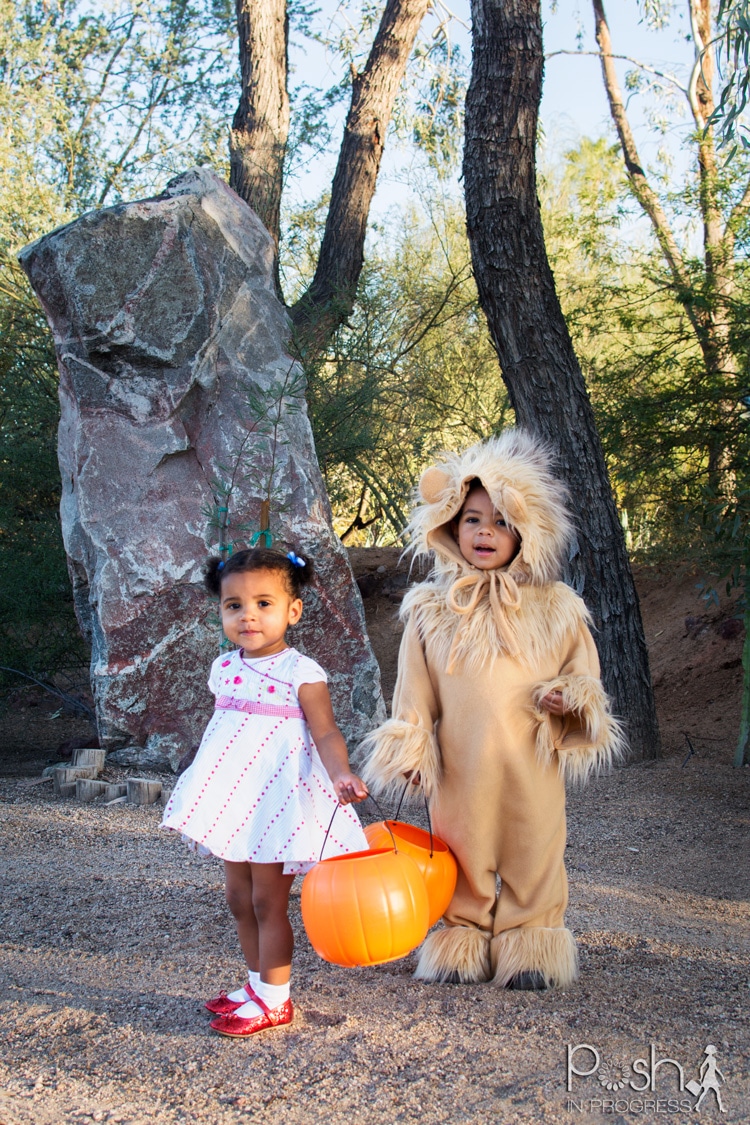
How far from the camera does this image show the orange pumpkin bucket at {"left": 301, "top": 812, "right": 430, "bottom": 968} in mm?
2299

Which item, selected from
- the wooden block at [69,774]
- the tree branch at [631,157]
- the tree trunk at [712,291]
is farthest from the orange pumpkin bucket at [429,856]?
the tree branch at [631,157]

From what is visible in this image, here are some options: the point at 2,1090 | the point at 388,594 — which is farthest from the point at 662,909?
the point at 388,594

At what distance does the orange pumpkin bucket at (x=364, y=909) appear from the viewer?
2.30 m

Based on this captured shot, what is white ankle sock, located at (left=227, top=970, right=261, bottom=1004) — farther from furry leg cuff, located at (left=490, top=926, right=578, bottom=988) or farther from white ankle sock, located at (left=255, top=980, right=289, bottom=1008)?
furry leg cuff, located at (left=490, top=926, right=578, bottom=988)

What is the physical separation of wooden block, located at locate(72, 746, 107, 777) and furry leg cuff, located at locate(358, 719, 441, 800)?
2.77 meters

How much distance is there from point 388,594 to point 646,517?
258 centimetres

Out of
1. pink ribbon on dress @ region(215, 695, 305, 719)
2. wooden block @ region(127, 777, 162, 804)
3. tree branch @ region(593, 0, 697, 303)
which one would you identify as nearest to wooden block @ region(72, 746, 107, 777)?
wooden block @ region(127, 777, 162, 804)

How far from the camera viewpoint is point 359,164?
7.57 metres

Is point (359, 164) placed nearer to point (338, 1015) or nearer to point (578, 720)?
point (578, 720)

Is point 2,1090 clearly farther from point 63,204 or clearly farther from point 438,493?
point 63,204

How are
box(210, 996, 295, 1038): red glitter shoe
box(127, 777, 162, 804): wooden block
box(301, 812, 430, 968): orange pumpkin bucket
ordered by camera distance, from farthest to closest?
box(127, 777, 162, 804): wooden block < box(210, 996, 295, 1038): red glitter shoe < box(301, 812, 430, 968): orange pumpkin bucket

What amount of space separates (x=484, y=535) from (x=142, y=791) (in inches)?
107

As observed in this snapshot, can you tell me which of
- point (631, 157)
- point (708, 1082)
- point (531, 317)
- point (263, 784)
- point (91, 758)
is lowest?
point (708, 1082)

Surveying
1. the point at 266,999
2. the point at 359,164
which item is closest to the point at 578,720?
the point at 266,999
